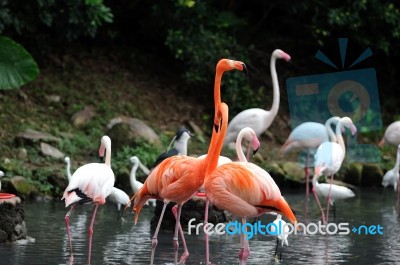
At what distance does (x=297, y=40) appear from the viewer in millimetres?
18875

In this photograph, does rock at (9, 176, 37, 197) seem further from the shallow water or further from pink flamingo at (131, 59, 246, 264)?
pink flamingo at (131, 59, 246, 264)

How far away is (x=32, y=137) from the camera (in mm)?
13406

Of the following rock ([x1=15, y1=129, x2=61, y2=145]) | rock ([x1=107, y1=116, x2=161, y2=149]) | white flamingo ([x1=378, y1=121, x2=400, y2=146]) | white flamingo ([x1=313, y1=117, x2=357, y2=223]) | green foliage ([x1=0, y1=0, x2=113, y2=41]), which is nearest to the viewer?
white flamingo ([x1=313, y1=117, x2=357, y2=223])

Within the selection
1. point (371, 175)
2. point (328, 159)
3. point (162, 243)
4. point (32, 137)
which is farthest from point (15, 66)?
point (371, 175)

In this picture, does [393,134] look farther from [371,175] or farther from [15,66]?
[15,66]

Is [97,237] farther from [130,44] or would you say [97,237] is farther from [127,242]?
[130,44]

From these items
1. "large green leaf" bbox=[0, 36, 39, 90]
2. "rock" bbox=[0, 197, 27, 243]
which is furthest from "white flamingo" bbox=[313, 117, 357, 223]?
"large green leaf" bbox=[0, 36, 39, 90]

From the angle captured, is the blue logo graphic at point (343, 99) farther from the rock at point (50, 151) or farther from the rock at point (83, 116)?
the rock at point (50, 151)

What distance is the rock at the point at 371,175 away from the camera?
15016 millimetres

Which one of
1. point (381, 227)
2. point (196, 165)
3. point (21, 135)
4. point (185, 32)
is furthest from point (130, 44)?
point (196, 165)

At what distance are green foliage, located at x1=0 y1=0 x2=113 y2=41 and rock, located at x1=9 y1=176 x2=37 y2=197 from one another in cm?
366

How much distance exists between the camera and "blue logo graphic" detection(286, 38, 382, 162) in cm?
1498

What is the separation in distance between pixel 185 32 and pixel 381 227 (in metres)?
7.29

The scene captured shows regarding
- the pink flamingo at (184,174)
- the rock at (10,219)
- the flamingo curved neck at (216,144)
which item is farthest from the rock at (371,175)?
the flamingo curved neck at (216,144)
